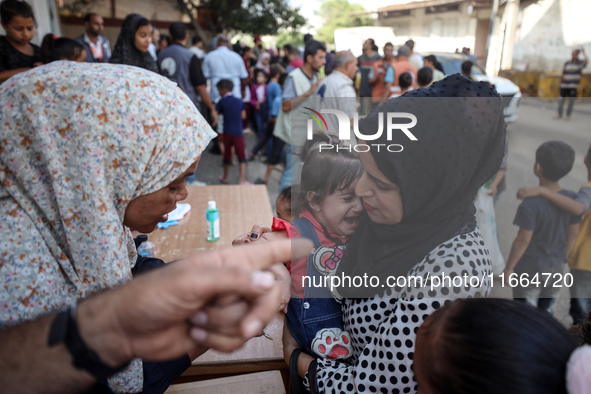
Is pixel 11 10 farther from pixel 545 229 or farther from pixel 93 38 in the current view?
pixel 545 229

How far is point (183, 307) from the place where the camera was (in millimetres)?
579

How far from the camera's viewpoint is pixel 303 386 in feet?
3.93

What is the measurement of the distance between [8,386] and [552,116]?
2.24 metres

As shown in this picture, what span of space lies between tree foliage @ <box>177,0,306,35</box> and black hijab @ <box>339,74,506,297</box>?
17182 mm

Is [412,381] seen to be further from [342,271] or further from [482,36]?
[482,36]

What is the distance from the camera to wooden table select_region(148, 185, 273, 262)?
6.55 ft

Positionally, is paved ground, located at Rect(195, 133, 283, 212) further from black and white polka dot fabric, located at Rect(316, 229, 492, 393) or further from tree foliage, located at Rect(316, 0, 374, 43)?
tree foliage, located at Rect(316, 0, 374, 43)

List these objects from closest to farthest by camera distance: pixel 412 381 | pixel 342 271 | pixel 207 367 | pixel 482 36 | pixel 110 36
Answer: pixel 412 381, pixel 342 271, pixel 207 367, pixel 482 36, pixel 110 36

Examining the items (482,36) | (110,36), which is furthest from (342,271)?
(110,36)

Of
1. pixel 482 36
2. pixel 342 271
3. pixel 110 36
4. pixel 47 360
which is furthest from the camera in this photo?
pixel 110 36

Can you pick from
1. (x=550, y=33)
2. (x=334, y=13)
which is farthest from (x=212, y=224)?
(x=334, y=13)

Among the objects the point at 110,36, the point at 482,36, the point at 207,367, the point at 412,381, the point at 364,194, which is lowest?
the point at 207,367

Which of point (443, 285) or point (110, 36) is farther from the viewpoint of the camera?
point (110, 36)

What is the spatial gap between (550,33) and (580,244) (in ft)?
27.2
